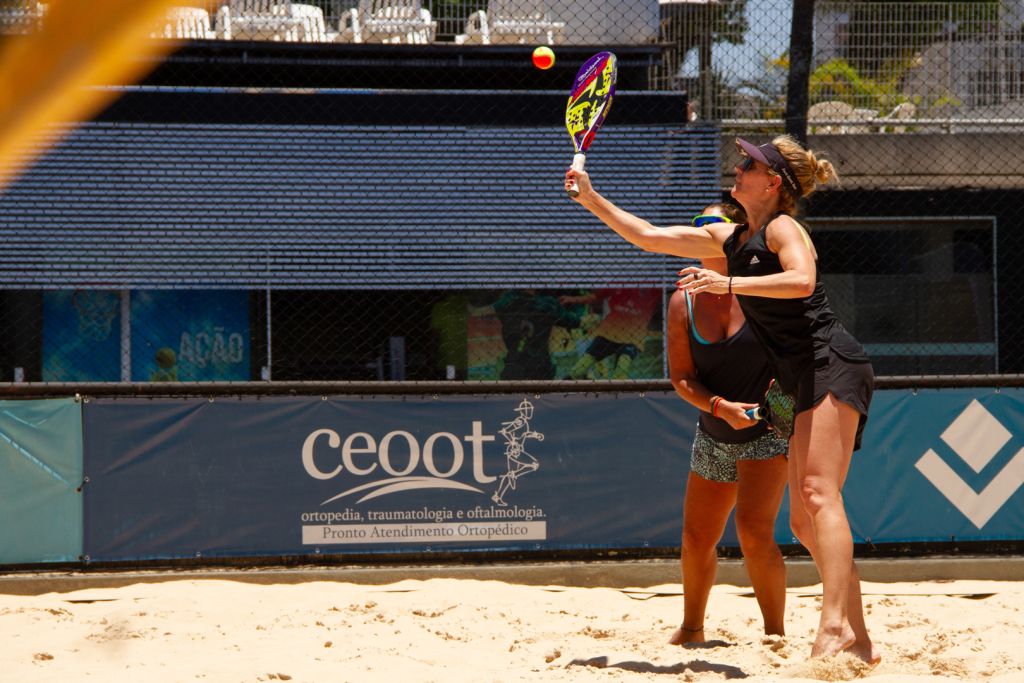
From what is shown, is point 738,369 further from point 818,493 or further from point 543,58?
point 543,58

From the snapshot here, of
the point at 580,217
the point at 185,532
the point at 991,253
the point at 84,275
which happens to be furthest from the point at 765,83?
the point at 185,532

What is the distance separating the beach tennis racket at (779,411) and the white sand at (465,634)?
0.73 meters

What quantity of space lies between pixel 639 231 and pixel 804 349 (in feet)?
2.17

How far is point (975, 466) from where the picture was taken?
582 centimetres

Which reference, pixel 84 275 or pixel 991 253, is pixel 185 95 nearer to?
pixel 84 275

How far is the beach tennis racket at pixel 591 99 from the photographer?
162 inches

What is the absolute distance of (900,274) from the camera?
11.0m

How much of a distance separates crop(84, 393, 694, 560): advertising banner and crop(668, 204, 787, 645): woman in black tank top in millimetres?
1647

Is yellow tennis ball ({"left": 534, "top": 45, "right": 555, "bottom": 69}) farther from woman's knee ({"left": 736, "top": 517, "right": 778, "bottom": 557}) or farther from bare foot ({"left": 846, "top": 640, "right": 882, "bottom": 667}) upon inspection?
bare foot ({"left": 846, "top": 640, "right": 882, "bottom": 667})

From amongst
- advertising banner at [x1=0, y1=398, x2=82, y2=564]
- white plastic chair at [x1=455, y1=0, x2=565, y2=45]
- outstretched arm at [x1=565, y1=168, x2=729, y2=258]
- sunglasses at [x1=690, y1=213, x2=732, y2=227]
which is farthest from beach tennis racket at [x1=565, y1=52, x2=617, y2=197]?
white plastic chair at [x1=455, y1=0, x2=565, y2=45]

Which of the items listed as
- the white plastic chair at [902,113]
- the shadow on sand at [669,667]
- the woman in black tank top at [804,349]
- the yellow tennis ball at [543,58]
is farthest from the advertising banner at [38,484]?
the white plastic chair at [902,113]

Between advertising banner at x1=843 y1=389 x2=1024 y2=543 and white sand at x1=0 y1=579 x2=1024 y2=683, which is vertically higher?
advertising banner at x1=843 y1=389 x2=1024 y2=543

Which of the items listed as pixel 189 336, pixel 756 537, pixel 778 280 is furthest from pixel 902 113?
pixel 778 280

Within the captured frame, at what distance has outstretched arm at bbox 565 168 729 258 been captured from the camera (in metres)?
3.64
